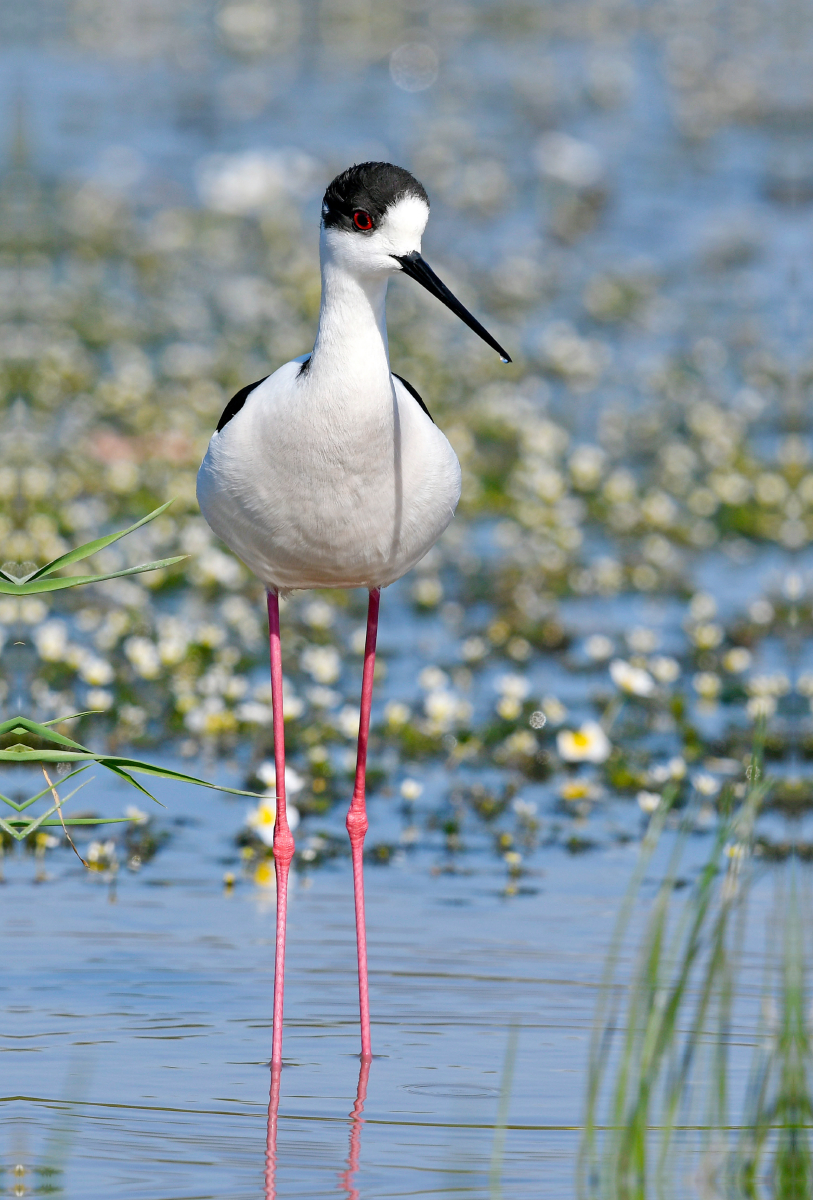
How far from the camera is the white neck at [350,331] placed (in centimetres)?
466

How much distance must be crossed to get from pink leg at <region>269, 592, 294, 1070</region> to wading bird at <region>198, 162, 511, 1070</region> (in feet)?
0.04

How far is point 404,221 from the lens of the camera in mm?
4578

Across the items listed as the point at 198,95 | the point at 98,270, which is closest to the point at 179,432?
the point at 98,270

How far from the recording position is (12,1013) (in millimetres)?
5016

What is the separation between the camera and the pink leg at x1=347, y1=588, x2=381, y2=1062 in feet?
16.2

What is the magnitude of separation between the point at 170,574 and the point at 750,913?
4.29 m

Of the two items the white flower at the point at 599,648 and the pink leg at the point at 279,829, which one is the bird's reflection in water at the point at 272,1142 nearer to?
the pink leg at the point at 279,829

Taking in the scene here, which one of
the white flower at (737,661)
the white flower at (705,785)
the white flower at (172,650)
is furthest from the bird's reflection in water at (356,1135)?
the white flower at (737,661)

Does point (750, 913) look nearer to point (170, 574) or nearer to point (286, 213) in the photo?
point (170, 574)

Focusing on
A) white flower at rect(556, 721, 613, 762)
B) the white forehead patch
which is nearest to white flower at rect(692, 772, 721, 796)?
white flower at rect(556, 721, 613, 762)

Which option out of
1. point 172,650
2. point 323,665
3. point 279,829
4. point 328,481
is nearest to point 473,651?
point 323,665

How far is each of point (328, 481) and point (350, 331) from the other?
38cm

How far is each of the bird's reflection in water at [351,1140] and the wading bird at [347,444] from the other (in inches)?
5.5

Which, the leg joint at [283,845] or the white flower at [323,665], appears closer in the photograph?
the leg joint at [283,845]
